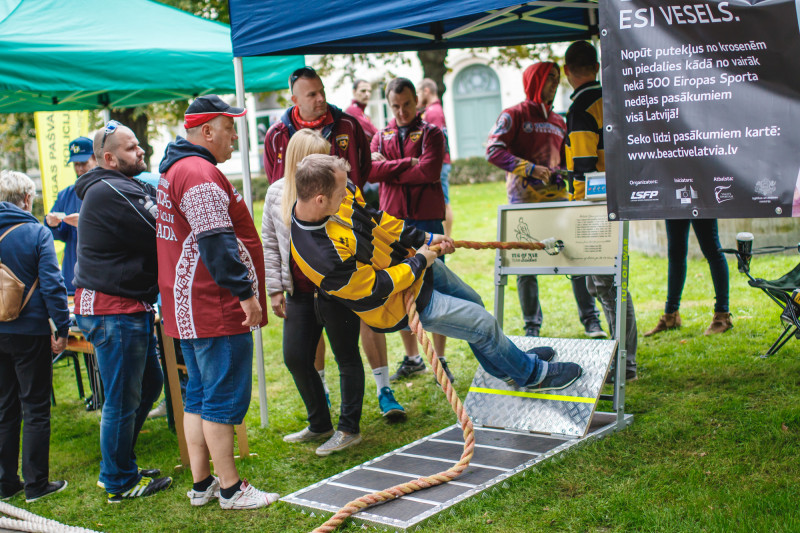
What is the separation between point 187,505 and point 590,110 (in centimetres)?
346

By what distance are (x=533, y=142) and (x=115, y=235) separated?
343cm

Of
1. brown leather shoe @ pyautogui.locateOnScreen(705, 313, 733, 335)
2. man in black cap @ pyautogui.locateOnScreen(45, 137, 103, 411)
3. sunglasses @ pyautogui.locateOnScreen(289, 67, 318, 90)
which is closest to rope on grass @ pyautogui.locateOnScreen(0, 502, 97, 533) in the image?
man in black cap @ pyautogui.locateOnScreen(45, 137, 103, 411)

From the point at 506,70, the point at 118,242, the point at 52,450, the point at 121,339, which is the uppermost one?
the point at 506,70

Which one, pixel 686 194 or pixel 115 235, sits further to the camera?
pixel 115 235

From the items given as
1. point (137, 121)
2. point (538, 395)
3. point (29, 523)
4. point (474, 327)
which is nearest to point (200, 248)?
point (474, 327)

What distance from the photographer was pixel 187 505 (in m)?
4.19

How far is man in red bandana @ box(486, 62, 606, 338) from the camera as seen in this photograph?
6012 mm

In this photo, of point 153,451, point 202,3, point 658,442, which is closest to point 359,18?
point 658,442

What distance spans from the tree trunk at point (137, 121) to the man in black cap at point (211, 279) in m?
8.72

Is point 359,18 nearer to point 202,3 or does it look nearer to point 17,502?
point 17,502

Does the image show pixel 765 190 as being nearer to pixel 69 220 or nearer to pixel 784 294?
pixel 784 294

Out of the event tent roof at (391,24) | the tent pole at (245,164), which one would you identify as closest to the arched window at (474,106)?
the event tent roof at (391,24)

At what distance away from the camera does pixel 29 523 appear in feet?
13.4

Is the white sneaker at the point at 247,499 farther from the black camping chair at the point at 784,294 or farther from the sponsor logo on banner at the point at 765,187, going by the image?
the black camping chair at the point at 784,294
